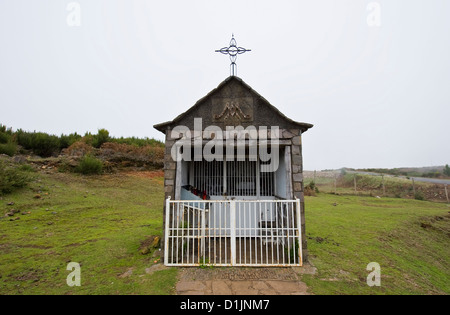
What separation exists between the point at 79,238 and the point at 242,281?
5084mm

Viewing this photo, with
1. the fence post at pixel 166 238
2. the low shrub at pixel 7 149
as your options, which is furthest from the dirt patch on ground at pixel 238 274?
the low shrub at pixel 7 149

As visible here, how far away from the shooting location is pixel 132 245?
20.0 feet

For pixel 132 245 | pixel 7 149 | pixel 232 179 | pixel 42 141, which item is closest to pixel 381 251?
pixel 232 179

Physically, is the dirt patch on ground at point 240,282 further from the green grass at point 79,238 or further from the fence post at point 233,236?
the green grass at point 79,238

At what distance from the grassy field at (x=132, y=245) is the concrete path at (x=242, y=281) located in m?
0.25

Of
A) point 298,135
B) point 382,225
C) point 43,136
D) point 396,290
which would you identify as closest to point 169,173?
point 298,135

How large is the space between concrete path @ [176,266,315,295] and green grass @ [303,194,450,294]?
1.01ft

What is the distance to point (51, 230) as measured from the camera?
6875 mm

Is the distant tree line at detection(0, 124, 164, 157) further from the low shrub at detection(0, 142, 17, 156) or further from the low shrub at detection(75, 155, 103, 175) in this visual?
the low shrub at detection(75, 155, 103, 175)

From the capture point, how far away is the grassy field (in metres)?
4.14

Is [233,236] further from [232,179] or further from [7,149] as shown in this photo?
[7,149]

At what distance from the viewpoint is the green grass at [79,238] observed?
405 centimetres
